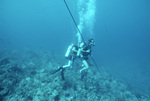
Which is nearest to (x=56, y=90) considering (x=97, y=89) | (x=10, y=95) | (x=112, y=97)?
(x=10, y=95)

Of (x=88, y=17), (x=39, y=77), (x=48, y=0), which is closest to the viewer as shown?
(x=39, y=77)

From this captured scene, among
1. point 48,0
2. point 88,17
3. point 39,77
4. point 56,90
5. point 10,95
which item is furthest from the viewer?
point 48,0

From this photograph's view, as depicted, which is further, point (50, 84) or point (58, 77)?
point (58, 77)

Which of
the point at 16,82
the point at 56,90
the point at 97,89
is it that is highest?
the point at 16,82

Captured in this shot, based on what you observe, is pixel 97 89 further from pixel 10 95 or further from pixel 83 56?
pixel 10 95

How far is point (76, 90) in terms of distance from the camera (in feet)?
24.7

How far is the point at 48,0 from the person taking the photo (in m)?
137

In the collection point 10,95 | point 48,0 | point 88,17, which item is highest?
point 48,0

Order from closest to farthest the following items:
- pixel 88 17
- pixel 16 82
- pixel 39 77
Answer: pixel 16 82
pixel 39 77
pixel 88 17

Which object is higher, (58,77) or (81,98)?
(58,77)

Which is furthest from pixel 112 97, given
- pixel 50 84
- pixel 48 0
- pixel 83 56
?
pixel 48 0

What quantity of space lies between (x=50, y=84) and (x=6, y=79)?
3.25m

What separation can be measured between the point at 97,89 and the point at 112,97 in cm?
140

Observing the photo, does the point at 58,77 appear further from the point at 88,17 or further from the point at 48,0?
the point at 48,0
